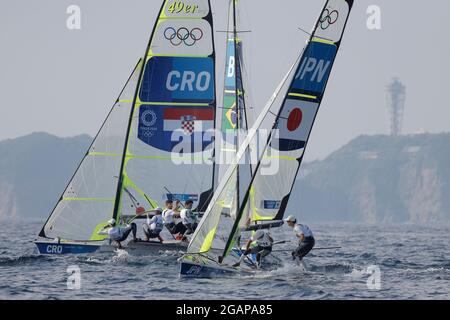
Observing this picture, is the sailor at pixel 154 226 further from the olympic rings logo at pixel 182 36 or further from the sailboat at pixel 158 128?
the olympic rings logo at pixel 182 36

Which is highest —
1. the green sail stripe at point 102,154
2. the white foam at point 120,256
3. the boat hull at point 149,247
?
the green sail stripe at point 102,154

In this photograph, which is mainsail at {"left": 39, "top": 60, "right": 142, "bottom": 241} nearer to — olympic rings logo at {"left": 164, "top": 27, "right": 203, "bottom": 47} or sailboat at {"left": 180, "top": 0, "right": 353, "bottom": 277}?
olympic rings logo at {"left": 164, "top": 27, "right": 203, "bottom": 47}

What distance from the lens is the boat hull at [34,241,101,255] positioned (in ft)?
102

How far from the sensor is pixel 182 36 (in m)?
32.4

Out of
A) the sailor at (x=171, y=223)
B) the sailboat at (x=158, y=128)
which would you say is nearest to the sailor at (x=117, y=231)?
the sailor at (x=171, y=223)

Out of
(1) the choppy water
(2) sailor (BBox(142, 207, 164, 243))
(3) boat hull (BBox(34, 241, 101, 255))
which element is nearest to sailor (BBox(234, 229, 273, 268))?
(1) the choppy water

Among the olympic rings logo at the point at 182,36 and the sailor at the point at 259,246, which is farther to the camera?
the olympic rings logo at the point at 182,36

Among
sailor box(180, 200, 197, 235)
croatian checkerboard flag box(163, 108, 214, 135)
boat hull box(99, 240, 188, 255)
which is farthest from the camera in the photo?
croatian checkerboard flag box(163, 108, 214, 135)

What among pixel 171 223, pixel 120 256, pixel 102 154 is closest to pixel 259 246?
pixel 120 256

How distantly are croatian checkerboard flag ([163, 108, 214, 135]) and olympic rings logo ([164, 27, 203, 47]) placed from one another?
6.56 feet

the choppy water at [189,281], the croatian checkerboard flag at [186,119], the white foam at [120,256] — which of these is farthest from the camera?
the croatian checkerboard flag at [186,119]

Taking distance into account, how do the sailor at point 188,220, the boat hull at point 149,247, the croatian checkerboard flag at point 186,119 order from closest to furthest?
the boat hull at point 149,247
the sailor at point 188,220
the croatian checkerboard flag at point 186,119

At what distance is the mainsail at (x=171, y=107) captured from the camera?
1273 inches
